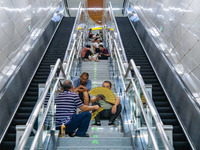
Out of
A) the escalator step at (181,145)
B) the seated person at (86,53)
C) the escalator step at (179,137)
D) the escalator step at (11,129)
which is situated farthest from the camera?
the seated person at (86,53)

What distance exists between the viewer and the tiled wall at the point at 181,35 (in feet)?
16.9

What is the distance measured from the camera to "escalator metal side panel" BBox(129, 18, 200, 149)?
14.7 ft

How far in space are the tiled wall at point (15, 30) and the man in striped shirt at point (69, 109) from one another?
1.94 metres

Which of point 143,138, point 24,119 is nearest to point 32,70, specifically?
point 24,119

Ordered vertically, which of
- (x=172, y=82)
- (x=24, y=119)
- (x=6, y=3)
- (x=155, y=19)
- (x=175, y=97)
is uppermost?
(x=155, y=19)

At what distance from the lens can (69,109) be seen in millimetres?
3672

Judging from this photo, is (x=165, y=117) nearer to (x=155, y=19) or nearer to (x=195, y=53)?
(x=195, y=53)

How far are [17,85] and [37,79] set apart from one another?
118 cm

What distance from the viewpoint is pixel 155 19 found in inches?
368

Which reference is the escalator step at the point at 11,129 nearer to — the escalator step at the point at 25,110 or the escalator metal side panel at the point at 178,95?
the escalator step at the point at 25,110

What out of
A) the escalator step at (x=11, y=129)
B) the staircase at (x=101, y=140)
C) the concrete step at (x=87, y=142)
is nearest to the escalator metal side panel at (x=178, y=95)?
the staircase at (x=101, y=140)

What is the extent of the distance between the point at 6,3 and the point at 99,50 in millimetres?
5922

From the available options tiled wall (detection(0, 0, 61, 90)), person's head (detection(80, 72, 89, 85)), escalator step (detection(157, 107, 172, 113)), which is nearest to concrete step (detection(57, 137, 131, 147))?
person's head (detection(80, 72, 89, 85))

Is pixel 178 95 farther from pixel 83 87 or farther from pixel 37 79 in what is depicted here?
pixel 37 79
